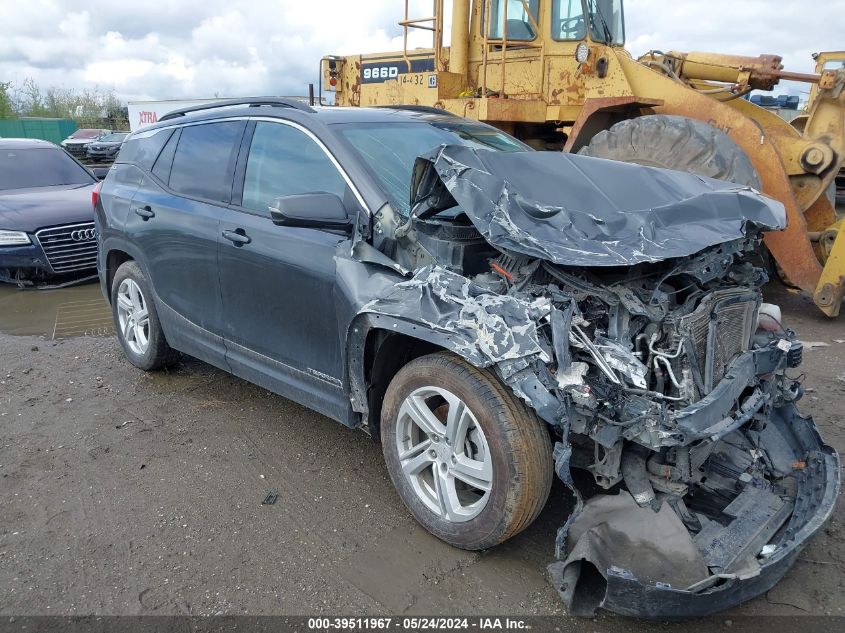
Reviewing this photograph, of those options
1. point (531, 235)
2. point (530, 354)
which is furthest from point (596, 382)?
point (531, 235)

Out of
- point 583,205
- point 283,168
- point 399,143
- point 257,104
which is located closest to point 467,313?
point 583,205

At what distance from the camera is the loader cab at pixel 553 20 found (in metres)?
7.85

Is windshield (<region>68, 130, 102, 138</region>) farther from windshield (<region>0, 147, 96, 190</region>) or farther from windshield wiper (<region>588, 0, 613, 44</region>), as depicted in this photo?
windshield wiper (<region>588, 0, 613, 44</region>)

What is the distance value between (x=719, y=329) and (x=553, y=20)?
613 centimetres

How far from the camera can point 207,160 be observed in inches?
167

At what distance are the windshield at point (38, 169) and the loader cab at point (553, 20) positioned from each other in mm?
6004

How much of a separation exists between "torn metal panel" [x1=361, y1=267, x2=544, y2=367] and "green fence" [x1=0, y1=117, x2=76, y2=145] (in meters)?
41.1

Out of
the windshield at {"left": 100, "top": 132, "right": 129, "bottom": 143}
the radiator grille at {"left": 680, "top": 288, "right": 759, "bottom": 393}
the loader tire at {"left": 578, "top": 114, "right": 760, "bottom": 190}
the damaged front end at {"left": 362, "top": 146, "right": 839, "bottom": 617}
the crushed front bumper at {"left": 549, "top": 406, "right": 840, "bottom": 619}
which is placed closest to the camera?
the crushed front bumper at {"left": 549, "top": 406, "right": 840, "bottom": 619}

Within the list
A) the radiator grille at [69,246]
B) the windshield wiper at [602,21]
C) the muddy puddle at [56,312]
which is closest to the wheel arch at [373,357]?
the muddy puddle at [56,312]

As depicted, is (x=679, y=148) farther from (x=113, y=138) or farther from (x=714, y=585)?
(x=113, y=138)

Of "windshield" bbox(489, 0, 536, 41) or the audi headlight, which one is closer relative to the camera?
the audi headlight

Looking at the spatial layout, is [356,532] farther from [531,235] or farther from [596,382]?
[531,235]

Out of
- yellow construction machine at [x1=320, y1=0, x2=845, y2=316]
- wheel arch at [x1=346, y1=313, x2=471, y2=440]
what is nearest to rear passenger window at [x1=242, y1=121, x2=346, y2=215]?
wheel arch at [x1=346, y1=313, x2=471, y2=440]

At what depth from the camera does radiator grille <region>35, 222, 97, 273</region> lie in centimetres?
778
